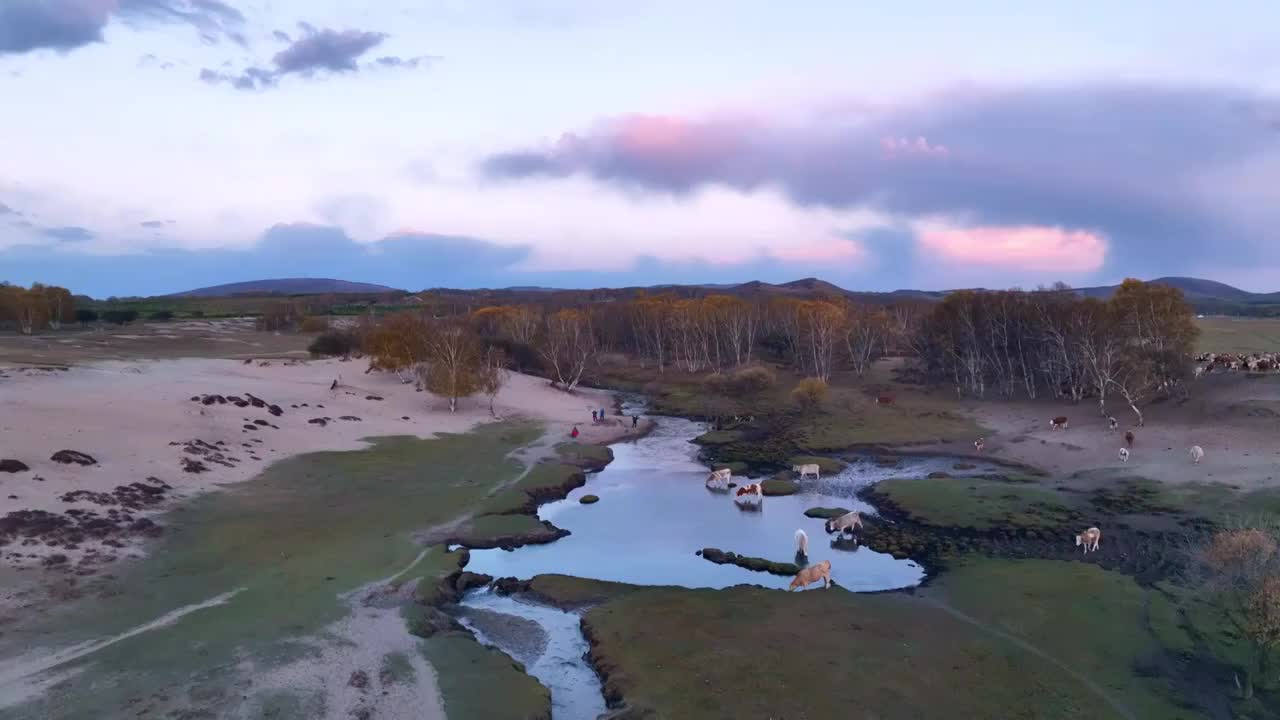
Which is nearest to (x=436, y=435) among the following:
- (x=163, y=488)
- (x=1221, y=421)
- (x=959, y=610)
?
(x=163, y=488)

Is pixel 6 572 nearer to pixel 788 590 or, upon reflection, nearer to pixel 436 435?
pixel 788 590

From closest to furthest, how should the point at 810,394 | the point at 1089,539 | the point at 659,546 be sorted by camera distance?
the point at 1089,539, the point at 659,546, the point at 810,394

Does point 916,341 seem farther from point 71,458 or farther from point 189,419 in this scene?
point 71,458

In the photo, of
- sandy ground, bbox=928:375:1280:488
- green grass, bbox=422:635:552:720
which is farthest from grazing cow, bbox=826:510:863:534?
green grass, bbox=422:635:552:720

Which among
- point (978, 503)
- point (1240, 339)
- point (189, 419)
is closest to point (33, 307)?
point (189, 419)

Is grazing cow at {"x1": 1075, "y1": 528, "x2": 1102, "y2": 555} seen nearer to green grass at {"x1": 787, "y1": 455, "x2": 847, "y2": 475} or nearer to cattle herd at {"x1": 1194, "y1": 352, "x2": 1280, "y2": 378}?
green grass at {"x1": 787, "y1": 455, "x2": 847, "y2": 475}

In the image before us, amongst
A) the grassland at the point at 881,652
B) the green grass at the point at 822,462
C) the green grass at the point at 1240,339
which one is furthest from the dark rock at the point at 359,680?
the green grass at the point at 1240,339
